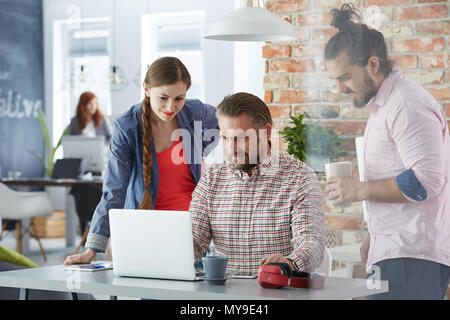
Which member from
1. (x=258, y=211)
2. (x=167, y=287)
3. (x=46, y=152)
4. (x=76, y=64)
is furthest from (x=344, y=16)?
(x=46, y=152)

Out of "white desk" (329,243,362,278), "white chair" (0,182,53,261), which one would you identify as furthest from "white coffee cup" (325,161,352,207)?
"white chair" (0,182,53,261)

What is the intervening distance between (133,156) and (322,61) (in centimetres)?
84

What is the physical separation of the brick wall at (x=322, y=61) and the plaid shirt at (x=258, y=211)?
0.54 feet

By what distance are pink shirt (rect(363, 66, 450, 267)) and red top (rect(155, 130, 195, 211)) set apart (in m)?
0.84

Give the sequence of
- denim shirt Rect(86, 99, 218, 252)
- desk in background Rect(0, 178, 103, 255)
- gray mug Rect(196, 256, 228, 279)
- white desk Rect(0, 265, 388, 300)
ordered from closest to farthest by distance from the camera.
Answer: white desk Rect(0, 265, 388, 300)
gray mug Rect(196, 256, 228, 279)
denim shirt Rect(86, 99, 218, 252)
desk in background Rect(0, 178, 103, 255)

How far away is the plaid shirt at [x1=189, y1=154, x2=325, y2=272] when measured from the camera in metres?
2.00

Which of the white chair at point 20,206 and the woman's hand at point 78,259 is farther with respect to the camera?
the white chair at point 20,206

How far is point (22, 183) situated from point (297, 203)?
479 cm

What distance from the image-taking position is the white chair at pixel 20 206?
6.13 meters

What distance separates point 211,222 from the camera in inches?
82.8

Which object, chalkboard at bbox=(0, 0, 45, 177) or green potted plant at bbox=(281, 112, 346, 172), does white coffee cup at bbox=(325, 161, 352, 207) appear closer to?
green potted plant at bbox=(281, 112, 346, 172)

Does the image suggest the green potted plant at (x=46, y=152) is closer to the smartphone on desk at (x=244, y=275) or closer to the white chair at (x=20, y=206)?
the white chair at (x=20, y=206)

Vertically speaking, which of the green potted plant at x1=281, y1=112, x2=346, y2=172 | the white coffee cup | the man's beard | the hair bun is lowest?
the white coffee cup

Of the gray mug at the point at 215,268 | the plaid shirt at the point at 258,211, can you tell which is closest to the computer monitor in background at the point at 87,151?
the plaid shirt at the point at 258,211
